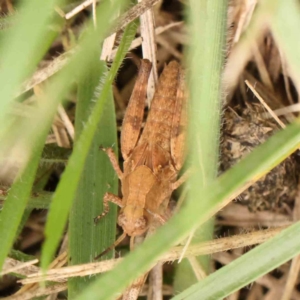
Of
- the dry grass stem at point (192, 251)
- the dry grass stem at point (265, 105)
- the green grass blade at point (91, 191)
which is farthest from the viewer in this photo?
the dry grass stem at point (265, 105)

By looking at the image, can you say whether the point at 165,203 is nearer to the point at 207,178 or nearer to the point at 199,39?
the point at 207,178

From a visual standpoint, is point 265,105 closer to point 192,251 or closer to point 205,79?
point 192,251

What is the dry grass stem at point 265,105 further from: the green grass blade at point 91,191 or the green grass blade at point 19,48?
the green grass blade at point 19,48

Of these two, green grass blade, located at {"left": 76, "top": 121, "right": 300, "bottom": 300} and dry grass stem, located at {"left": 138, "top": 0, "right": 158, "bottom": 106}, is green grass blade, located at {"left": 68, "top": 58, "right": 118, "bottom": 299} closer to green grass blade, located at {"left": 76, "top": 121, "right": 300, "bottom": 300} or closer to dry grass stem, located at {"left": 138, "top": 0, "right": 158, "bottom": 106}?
dry grass stem, located at {"left": 138, "top": 0, "right": 158, "bottom": 106}

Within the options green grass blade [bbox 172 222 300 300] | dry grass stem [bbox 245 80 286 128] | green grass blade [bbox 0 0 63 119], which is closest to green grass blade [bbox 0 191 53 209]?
green grass blade [bbox 172 222 300 300]

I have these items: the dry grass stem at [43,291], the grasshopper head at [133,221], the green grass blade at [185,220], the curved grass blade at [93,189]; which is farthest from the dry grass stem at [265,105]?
the dry grass stem at [43,291]

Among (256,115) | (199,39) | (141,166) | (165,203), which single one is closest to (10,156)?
(141,166)

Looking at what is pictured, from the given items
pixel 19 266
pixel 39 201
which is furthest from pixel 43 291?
pixel 39 201
